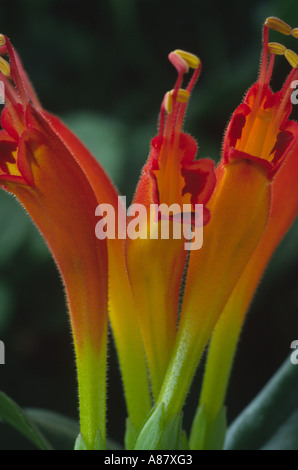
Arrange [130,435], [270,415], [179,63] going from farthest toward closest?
1. [270,415]
2. [130,435]
3. [179,63]

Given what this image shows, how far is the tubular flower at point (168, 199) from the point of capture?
714mm

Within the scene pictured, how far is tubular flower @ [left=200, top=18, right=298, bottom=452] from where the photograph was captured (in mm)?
829

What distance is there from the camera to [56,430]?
3.17 feet

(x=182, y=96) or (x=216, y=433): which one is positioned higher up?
(x=182, y=96)

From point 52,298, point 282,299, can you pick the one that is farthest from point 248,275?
point 52,298

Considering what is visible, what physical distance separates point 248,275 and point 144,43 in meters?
1.02

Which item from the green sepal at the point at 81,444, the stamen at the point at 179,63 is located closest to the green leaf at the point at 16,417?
the green sepal at the point at 81,444

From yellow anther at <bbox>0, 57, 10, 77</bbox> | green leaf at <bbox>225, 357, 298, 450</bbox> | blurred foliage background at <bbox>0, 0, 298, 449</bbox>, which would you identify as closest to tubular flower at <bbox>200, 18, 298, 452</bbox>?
green leaf at <bbox>225, 357, 298, 450</bbox>

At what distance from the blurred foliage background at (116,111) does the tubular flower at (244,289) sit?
424 millimetres

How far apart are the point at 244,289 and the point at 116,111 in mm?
890

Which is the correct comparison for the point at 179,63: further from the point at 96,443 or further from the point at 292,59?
the point at 96,443

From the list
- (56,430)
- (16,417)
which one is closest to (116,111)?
(56,430)

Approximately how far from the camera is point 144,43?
1.72 metres

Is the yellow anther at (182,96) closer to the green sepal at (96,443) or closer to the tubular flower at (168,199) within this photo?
the tubular flower at (168,199)
